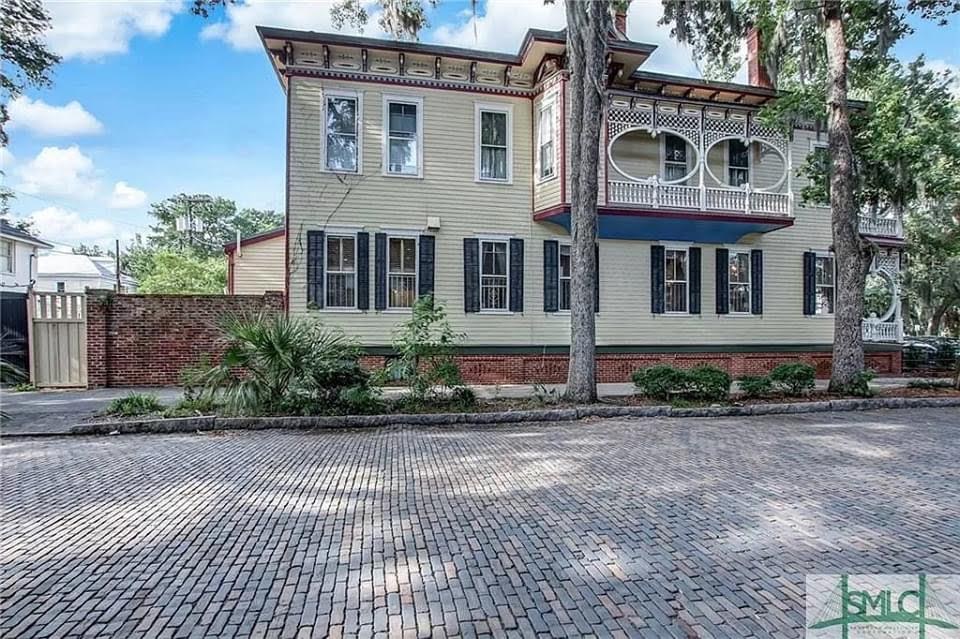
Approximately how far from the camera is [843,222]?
1091 cm

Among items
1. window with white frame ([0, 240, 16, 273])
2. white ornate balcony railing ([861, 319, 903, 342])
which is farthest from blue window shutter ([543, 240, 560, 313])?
window with white frame ([0, 240, 16, 273])

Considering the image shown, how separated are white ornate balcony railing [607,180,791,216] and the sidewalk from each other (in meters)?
4.36

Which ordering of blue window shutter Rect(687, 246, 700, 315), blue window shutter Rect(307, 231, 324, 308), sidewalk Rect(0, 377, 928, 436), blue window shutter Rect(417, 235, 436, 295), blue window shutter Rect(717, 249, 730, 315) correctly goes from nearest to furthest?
sidewalk Rect(0, 377, 928, 436) < blue window shutter Rect(307, 231, 324, 308) < blue window shutter Rect(417, 235, 436, 295) < blue window shutter Rect(687, 246, 700, 315) < blue window shutter Rect(717, 249, 730, 315)

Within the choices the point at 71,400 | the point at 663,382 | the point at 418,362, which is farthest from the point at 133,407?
the point at 663,382

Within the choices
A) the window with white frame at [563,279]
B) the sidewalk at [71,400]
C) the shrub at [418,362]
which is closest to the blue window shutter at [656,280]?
the window with white frame at [563,279]

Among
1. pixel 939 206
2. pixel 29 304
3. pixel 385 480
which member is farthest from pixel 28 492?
pixel 939 206

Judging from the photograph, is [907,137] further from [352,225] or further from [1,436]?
[1,436]

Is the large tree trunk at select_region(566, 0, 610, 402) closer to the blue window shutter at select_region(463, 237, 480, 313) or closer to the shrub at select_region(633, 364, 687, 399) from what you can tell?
the shrub at select_region(633, 364, 687, 399)

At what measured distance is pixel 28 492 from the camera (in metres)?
4.70

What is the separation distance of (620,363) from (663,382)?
13.2 ft

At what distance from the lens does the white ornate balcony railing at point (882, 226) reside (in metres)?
15.5

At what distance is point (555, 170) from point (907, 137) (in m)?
7.30

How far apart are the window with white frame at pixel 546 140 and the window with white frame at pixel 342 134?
4366 mm

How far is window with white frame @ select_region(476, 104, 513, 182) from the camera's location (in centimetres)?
1312
